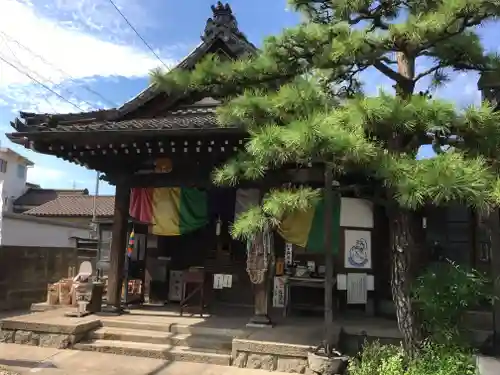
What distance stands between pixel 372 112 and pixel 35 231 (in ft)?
63.2

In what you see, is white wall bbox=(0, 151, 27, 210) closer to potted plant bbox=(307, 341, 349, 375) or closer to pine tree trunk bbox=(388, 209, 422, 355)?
potted plant bbox=(307, 341, 349, 375)

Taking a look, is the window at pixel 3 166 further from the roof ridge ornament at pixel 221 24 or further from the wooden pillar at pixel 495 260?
the wooden pillar at pixel 495 260

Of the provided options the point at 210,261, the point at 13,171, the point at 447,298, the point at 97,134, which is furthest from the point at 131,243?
the point at 13,171

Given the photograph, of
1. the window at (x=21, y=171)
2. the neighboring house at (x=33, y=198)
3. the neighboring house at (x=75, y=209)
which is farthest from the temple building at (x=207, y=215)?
the window at (x=21, y=171)

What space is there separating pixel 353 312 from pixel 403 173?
507 centimetres

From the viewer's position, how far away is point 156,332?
7.93m

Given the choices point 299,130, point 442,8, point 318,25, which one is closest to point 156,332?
point 299,130

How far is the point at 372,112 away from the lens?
17.5 feet

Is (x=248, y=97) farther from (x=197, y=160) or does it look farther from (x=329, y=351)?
(x=329, y=351)

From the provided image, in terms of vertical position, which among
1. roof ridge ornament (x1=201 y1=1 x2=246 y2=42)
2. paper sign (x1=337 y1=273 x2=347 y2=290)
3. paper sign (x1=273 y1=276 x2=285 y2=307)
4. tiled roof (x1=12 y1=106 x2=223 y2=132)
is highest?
roof ridge ornament (x1=201 y1=1 x2=246 y2=42)

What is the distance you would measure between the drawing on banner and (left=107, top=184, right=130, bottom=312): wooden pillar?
14.3 feet

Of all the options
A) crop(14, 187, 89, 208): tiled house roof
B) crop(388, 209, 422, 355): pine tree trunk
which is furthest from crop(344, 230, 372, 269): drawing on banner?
crop(14, 187, 89, 208): tiled house roof

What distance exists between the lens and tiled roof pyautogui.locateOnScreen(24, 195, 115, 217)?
1086 inches

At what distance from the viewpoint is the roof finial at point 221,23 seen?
9805 millimetres
